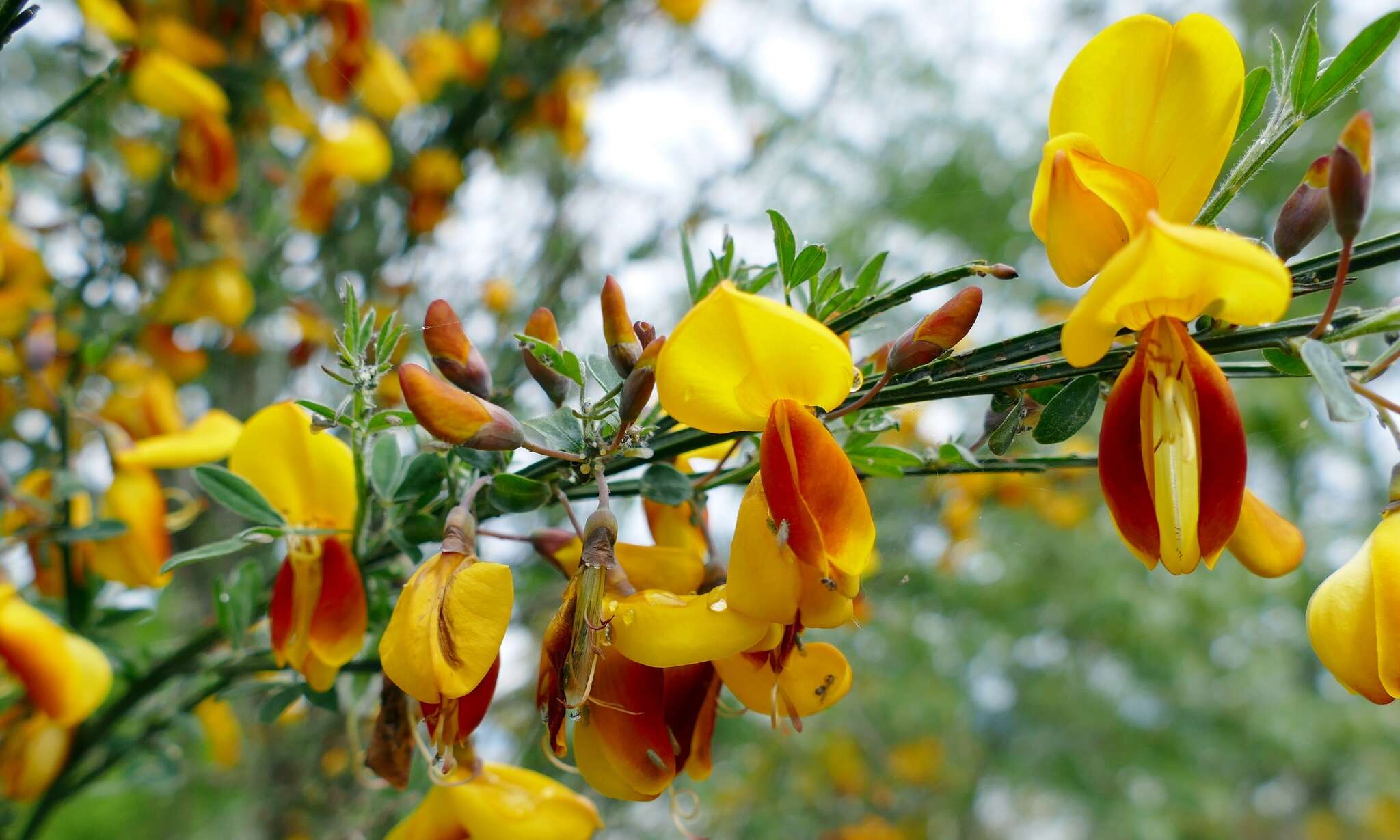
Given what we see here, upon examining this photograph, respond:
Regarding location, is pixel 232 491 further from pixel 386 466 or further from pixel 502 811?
pixel 502 811

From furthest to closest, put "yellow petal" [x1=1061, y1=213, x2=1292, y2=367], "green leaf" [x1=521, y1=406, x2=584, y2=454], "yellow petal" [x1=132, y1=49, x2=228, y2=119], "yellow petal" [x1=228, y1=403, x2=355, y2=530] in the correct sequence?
"yellow petal" [x1=132, y1=49, x2=228, y2=119], "yellow petal" [x1=228, y1=403, x2=355, y2=530], "green leaf" [x1=521, y1=406, x2=584, y2=454], "yellow petal" [x1=1061, y1=213, x2=1292, y2=367]

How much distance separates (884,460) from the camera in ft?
1.46

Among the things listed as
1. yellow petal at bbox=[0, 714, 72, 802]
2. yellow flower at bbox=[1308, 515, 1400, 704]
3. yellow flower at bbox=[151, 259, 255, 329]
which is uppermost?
yellow flower at bbox=[1308, 515, 1400, 704]

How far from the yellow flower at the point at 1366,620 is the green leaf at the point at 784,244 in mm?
248

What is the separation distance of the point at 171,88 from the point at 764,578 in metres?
1.10

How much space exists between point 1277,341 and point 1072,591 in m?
3.16

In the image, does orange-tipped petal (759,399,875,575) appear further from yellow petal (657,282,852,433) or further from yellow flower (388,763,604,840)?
yellow flower (388,763,604,840)

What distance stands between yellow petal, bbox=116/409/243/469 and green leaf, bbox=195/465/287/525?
105mm

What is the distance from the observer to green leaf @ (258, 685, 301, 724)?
0.53 m

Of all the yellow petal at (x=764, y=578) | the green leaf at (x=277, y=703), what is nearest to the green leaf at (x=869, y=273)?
the yellow petal at (x=764, y=578)

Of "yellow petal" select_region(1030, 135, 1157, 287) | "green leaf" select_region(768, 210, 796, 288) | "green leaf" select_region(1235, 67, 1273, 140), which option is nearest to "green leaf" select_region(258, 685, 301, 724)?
"green leaf" select_region(768, 210, 796, 288)

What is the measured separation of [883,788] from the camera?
306cm

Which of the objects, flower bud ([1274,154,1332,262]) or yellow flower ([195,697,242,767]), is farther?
yellow flower ([195,697,242,767])

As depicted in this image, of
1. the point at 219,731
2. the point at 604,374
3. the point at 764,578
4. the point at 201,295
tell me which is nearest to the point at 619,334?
the point at 604,374
